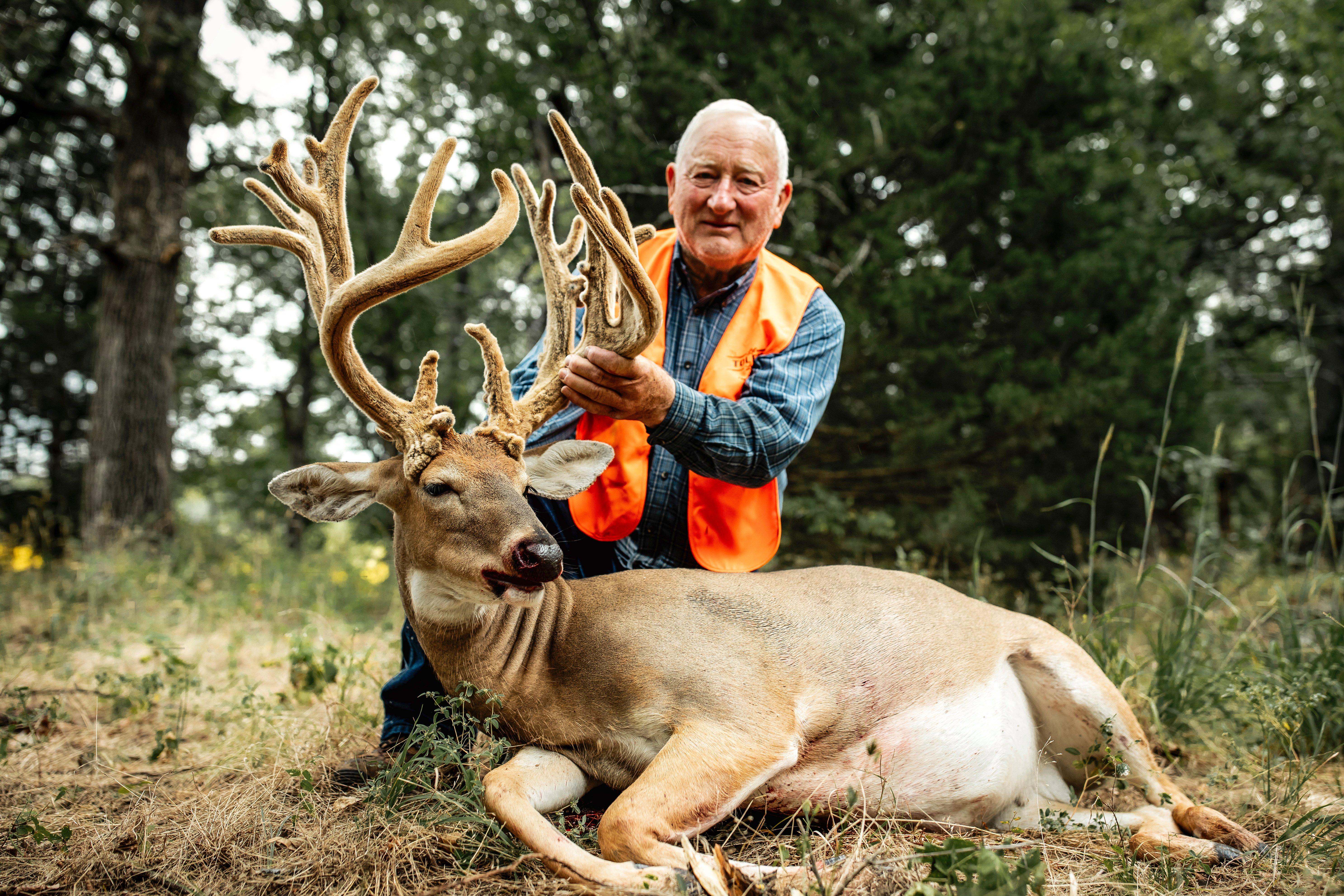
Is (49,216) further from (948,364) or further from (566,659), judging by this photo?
(566,659)

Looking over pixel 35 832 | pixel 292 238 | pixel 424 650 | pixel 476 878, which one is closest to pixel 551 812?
pixel 476 878

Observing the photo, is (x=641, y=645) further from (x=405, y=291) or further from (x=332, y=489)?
A: (x=405, y=291)

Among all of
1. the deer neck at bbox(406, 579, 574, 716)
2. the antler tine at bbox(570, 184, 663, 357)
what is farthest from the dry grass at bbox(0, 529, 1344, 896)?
the antler tine at bbox(570, 184, 663, 357)

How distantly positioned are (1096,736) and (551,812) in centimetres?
186

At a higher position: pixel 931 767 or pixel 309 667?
pixel 931 767

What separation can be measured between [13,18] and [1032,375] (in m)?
10.1

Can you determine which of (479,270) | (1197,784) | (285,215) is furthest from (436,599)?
(479,270)

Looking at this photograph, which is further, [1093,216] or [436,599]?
[1093,216]

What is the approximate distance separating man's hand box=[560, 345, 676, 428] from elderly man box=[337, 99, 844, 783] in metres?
0.16

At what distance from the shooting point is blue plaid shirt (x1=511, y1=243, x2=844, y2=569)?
2.94 m

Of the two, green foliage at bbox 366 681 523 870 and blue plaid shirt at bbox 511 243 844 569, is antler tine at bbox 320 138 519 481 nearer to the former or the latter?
blue plaid shirt at bbox 511 243 844 569

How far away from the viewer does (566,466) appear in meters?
2.91

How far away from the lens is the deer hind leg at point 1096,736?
2588 mm

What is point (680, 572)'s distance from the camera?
9.58 feet
